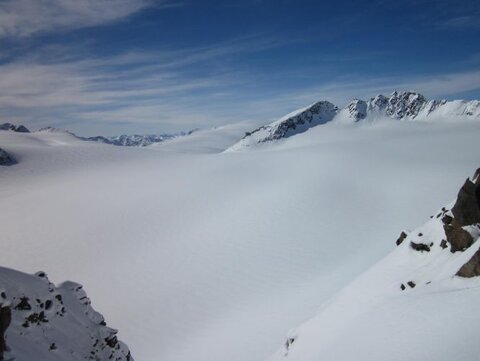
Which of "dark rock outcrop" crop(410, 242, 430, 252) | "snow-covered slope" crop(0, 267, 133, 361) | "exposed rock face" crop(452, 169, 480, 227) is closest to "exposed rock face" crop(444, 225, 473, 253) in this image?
"exposed rock face" crop(452, 169, 480, 227)

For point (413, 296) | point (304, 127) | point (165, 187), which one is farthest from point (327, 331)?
point (304, 127)

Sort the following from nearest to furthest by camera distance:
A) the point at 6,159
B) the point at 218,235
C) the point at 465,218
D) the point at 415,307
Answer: the point at 415,307 → the point at 465,218 → the point at 218,235 → the point at 6,159

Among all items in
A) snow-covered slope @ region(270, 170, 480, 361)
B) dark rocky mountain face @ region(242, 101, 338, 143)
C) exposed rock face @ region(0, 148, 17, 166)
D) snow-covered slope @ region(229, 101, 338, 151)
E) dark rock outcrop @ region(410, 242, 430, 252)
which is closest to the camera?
snow-covered slope @ region(270, 170, 480, 361)

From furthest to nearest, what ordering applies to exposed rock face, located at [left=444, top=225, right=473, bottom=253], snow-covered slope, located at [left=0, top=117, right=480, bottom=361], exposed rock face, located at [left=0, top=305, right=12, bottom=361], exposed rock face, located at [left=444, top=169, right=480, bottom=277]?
snow-covered slope, located at [left=0, top=117, right=480, bottom=361] → exposed rock face, located at [left=444, top=169, right=480, bottom=277] → exposed rock face, located at [left=444, top=225, right=473, bottom=253] → exposed rock face, located at [left=0, top=305, right=12, bottom=361]

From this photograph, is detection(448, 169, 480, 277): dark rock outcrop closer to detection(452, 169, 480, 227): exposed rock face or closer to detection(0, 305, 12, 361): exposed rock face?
detection(452, 169, 480, 227): exposed rock face

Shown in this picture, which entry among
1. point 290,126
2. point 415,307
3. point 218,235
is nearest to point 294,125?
point 290,126

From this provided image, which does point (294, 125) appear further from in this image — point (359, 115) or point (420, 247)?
point (420, 247)
